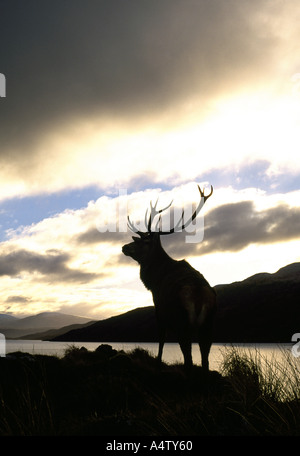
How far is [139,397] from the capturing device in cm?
887

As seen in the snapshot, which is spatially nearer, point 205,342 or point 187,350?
point 187,350

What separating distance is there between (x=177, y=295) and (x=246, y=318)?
404 ft

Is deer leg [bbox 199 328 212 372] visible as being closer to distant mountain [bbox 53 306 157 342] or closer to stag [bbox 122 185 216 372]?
stag [bbox 122 185 216 372]

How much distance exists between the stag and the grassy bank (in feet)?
2.69

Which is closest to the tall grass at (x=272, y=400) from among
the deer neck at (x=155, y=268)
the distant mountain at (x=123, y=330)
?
the deer neck at (x=155, y=268)

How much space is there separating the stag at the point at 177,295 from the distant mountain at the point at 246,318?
310ft

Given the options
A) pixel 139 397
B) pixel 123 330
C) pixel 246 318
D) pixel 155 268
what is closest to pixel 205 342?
pixel 139 397

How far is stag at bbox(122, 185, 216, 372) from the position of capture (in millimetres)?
→ 8773

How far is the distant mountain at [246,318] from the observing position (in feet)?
386

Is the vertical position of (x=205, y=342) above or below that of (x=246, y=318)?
above

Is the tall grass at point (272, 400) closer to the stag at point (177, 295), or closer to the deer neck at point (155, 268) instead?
the stag at point (177, 295)

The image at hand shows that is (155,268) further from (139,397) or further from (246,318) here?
(246,318)

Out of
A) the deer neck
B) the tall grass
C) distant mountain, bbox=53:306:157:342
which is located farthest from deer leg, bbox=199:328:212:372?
distant mountain, bbox=53:306:157:342
